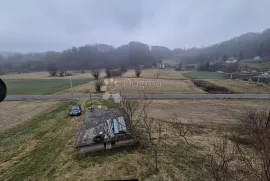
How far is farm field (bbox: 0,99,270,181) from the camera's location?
35.7ft

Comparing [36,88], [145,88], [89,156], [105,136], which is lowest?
[145,88]

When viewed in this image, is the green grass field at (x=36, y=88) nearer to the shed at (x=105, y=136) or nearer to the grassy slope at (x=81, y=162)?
the grassy slope at (x=81, y=162)

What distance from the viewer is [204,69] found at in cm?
10825

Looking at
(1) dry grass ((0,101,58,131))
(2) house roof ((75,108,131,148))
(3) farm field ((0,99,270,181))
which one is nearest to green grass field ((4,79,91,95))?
(1) dry grass ((0,101,58,131))

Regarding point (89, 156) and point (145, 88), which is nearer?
point (89, 156)

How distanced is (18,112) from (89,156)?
21.0 meters

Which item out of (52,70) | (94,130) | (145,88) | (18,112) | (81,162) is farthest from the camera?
(52,70)

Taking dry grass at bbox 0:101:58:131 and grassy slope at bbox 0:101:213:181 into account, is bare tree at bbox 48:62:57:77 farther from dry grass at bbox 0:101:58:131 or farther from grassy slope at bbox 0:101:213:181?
grassy slope at bbox 0:101:213:181

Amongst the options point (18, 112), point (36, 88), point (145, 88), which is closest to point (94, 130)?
point (18, 112)

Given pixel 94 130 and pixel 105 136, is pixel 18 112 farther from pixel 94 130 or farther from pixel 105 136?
pixel 105 136

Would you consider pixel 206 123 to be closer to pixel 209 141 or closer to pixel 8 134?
pixel 209 141

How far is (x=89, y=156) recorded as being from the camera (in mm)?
12773

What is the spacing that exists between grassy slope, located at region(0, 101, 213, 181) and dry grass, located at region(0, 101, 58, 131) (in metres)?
5.88

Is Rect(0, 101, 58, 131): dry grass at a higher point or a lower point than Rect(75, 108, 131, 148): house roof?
lower
